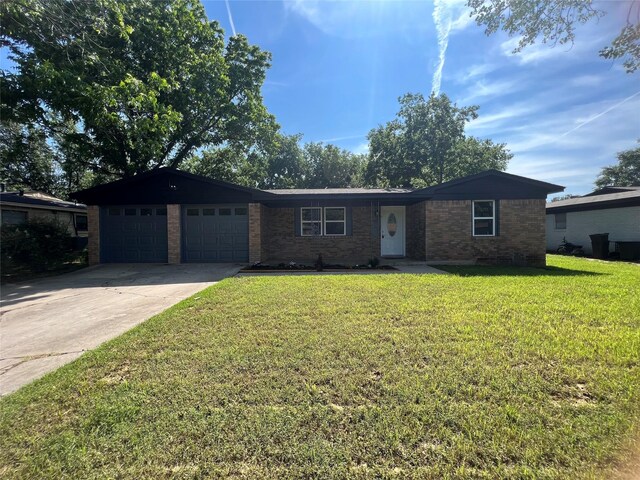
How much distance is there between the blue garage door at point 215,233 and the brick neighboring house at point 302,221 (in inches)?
1.6

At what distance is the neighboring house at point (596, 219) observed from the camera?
1429cm

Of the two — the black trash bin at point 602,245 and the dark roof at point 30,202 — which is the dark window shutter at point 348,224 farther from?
the dark roof at point 30,202

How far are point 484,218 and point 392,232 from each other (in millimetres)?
3810

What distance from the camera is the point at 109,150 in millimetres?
15227

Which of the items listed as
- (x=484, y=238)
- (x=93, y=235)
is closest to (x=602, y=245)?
(x=484, y=238)

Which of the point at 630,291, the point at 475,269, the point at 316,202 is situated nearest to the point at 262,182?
the point at 316,202

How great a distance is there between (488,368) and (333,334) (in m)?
1.91

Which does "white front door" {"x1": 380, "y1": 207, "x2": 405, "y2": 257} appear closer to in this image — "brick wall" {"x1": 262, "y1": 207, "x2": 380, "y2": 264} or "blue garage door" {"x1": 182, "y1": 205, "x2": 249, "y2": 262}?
"brick wall" {"x1": 262, "y1": 207, "x2": 380, "y2": 264}

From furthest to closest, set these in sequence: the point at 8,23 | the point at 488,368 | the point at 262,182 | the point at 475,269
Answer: the point at 262,182 < the point at 475,269 < the point at 8,23 < the point at 488,368

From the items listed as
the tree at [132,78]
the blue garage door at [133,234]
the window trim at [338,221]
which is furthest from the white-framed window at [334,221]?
the tree at [132,78]

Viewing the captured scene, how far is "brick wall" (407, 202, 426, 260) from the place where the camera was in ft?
40.1

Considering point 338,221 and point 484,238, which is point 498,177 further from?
point 338,221

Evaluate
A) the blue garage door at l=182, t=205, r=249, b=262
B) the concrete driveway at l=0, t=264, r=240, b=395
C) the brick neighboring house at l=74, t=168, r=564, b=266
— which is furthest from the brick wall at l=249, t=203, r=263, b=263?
the concrete driveway at l=0, t=264, r=240, b=395

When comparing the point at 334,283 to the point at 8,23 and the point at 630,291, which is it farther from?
the point at 8,23
